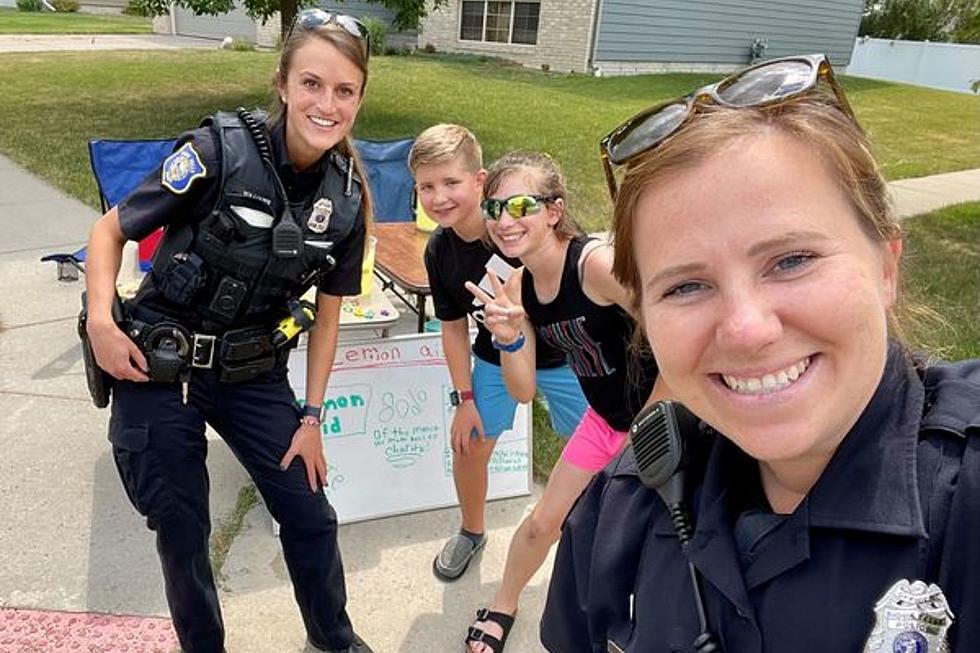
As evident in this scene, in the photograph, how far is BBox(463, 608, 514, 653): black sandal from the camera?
2516 millimetres

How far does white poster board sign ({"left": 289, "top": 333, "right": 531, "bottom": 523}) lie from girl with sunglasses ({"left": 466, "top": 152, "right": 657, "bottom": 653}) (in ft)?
2.74

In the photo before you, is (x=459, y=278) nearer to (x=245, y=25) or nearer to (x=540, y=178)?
(x=540, y=178)

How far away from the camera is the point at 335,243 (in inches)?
88.4

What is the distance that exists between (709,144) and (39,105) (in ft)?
46.3

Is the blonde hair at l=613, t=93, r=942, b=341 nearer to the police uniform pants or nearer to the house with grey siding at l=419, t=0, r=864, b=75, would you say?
the police uniform pants

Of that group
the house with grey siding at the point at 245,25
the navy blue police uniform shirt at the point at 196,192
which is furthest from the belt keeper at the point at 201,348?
the house with grey siding at the point at 245,25

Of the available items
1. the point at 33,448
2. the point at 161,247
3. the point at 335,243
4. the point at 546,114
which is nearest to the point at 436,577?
the point at 335,243

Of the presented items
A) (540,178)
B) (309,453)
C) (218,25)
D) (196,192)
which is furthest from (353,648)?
(218,25)

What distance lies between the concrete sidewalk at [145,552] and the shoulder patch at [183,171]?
4.94 feet

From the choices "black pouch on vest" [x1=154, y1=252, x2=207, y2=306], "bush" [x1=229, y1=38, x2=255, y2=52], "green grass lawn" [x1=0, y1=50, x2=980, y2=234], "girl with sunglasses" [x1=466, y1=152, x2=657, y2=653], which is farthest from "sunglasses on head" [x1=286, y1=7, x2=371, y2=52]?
"bush" [x1=229, y1=38, x2=255, y2=52]

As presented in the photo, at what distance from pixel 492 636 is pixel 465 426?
0.73m

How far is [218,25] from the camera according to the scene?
3031cm

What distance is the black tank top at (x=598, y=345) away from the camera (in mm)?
2293

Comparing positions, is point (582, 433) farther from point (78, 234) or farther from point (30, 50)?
point (30, 50)
